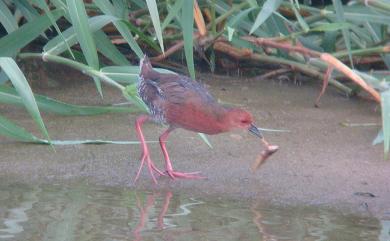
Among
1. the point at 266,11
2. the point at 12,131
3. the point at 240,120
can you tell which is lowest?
the point at 12,131

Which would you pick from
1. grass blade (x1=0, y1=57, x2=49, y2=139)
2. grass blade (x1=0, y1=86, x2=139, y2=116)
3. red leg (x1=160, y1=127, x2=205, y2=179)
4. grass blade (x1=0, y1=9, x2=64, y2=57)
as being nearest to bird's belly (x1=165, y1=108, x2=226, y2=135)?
red leg (x1=160, y1=127, x2=205, y2=179)

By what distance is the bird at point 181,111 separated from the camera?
15.1ft

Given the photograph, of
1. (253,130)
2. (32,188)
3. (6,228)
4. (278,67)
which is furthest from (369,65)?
(6,228)

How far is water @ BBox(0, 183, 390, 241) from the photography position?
3.84 meters

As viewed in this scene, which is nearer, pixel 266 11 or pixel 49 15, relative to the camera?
pixel 49 15

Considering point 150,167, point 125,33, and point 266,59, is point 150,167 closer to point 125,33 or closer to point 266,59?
point 125,33

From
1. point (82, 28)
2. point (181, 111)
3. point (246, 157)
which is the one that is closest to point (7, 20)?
point (82, 28)

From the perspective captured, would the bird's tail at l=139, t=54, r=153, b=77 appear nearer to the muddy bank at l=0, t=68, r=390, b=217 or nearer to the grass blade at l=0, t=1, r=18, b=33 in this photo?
the muddy bank at l=0, t=68, r=390, b=217

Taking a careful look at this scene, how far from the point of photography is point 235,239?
3.80 meters

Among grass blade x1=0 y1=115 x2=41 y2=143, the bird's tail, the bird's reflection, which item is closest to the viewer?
the bird's reflection

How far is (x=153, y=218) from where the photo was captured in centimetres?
407

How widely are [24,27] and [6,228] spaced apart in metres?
1.61

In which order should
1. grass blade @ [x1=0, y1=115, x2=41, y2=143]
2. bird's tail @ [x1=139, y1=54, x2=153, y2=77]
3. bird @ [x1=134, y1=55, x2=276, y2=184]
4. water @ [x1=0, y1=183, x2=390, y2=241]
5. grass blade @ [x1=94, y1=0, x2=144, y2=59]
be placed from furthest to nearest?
grass blade @ [x1=94, y1=0, x2=144, y2=59] → bird's tail @ [x1=139, y1=54, x2=153, y2=77] → grass blade @ [x1=0, y1=115, x2=41, y2=143] → bird @ [x1=134, y1=55, x2=276, y2=184] → water @ [x1=0, y1=183, x2=390, y2=241]

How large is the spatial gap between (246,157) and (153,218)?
1.04 meters
